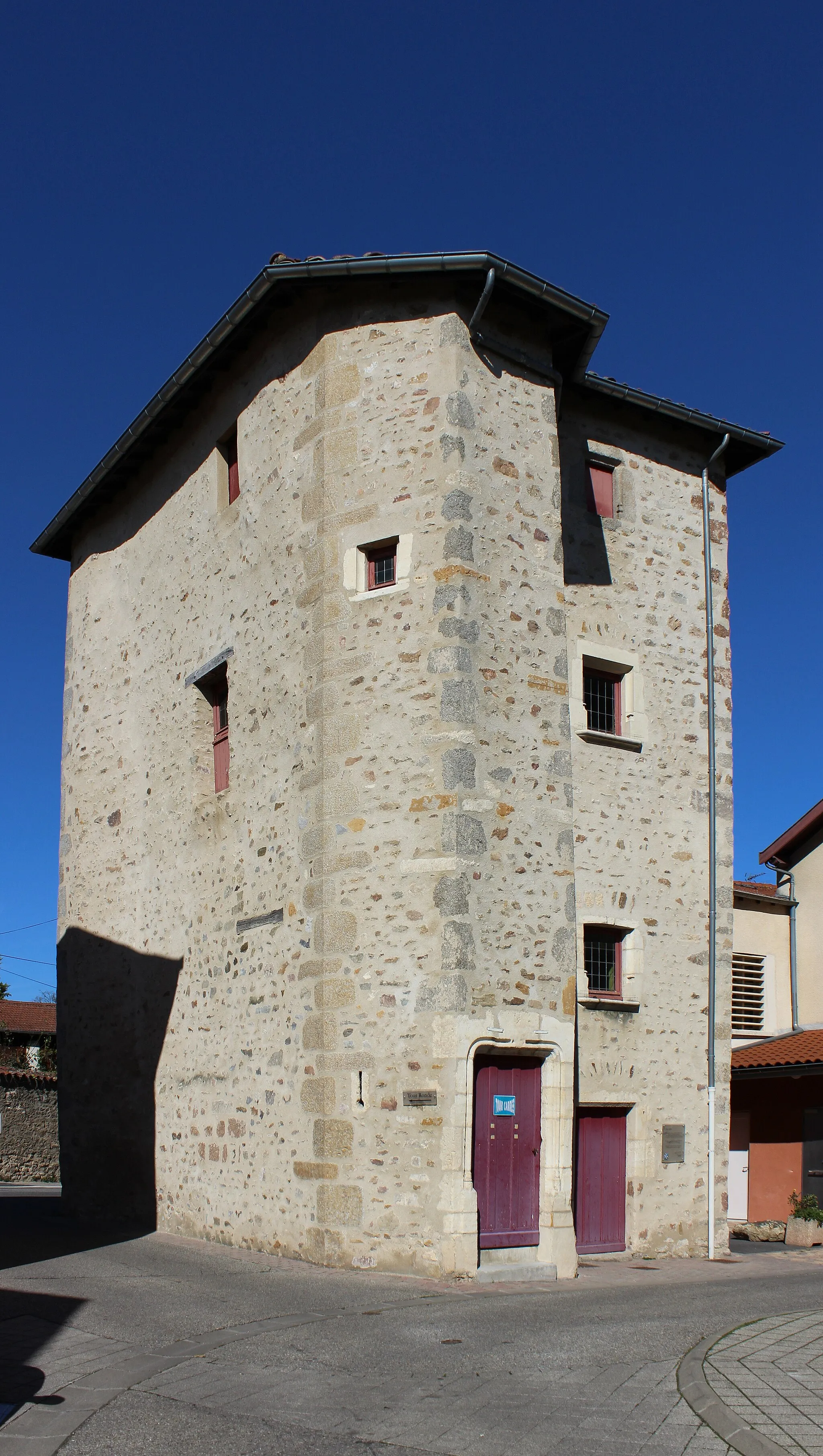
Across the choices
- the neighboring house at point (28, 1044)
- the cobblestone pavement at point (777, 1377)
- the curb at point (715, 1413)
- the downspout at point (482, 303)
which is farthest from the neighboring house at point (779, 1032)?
the neighboring house at point (28, 1044)

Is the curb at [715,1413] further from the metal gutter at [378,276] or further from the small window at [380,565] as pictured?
the metal gutter at [378,276]

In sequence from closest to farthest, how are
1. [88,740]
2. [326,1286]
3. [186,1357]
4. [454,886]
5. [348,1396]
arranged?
[348,1396]
[186,1357]
[326,1286]
[454,886]
[88,740]

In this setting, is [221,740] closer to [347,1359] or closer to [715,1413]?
[347,1359]

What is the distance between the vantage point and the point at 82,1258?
35.9 feet

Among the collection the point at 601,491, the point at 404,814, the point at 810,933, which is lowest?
the point at 810,933

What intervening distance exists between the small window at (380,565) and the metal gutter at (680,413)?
11.5 feet

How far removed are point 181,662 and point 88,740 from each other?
3193 millimetres

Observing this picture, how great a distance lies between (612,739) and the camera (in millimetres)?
12875

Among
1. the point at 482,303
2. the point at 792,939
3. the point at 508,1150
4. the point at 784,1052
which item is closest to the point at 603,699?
the point at 482,303

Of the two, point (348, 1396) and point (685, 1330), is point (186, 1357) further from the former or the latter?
point (685, 1330)

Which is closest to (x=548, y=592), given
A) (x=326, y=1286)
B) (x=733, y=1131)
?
(x=326, y=1286)

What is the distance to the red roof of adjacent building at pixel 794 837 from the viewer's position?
61.6ft

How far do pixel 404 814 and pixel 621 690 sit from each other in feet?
12.8

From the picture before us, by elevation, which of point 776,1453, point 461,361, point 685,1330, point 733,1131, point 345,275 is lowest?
point 733,1131
